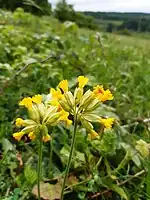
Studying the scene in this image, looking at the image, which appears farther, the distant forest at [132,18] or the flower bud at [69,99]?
the distant forest at [132,18]

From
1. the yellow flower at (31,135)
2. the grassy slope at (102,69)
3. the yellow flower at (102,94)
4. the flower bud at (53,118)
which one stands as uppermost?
the yellow flower at (102,94)

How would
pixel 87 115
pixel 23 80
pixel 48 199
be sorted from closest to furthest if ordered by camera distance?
pixel 87 115 < pixel 48 199 < pixel 23 80

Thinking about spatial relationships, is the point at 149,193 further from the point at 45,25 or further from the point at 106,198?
the point at 45,25

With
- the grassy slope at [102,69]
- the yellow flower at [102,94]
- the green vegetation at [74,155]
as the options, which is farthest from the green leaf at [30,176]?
the grassy slope at [102,69]

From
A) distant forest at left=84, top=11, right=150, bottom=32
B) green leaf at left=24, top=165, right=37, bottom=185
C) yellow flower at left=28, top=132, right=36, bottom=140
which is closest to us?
yellow flower at left=28, top=132, right=36, bottom=140

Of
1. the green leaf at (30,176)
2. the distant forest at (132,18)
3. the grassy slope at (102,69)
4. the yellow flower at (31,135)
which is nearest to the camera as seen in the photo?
the yellow flower at (31,135)

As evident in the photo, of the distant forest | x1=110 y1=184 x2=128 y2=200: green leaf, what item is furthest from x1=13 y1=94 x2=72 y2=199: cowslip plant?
the distant forest

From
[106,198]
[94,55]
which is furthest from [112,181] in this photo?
[94,55]

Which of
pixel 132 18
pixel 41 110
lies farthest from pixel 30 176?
pixel 132 18

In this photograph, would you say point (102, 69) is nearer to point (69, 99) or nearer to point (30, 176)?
point (30, 176)

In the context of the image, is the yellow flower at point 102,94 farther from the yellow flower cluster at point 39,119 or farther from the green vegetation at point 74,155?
the green vegetation at point 74,155

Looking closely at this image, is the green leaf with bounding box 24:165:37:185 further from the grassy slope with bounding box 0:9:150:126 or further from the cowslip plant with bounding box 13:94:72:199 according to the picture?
the grassy slope with bounding box 0:9:150:126
